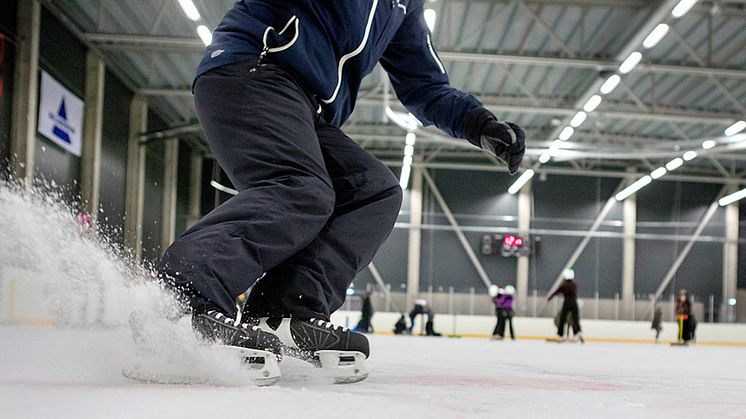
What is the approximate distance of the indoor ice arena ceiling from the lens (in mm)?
12977

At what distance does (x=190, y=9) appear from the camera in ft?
37.3

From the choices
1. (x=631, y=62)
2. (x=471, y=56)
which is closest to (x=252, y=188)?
(x=471, y=56)

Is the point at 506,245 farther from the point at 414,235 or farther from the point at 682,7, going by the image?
the point at 682,7

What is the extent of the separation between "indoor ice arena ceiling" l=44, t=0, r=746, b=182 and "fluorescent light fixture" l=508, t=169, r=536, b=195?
1906 mm

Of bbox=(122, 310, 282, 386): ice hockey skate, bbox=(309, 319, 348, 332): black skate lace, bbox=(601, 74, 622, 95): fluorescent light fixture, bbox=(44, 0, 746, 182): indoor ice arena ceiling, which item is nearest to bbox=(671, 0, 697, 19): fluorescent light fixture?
bbox=(44, 0, 746, 182): indoor ice arena ceiling

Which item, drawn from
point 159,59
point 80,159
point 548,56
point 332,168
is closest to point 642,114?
point 548,56

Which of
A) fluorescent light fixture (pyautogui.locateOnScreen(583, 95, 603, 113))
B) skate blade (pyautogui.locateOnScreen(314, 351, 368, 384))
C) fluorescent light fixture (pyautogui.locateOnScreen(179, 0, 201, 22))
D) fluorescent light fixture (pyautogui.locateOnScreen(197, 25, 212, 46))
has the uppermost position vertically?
fluorescent light fixture (pyautogui.locateOnScreen(179, 0, 201, 22))

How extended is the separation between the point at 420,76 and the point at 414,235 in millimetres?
21881

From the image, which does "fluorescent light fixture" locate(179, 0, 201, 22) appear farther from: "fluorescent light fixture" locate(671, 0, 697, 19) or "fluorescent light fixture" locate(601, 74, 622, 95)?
"fluorescent light fixture" locate(601, 74, 622, 95)

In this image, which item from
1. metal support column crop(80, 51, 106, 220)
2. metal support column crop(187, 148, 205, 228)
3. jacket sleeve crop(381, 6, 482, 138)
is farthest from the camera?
metal support column crop(187, 148, 205, 228)

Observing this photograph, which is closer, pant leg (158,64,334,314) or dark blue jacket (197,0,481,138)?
pant leg (158,64,334,314)

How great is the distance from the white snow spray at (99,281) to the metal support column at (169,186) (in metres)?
19.1

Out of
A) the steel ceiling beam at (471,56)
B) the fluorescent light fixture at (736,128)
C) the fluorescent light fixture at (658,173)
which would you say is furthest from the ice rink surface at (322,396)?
the fluorescent light fixture at (658,173)

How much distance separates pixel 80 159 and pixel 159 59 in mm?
2529
